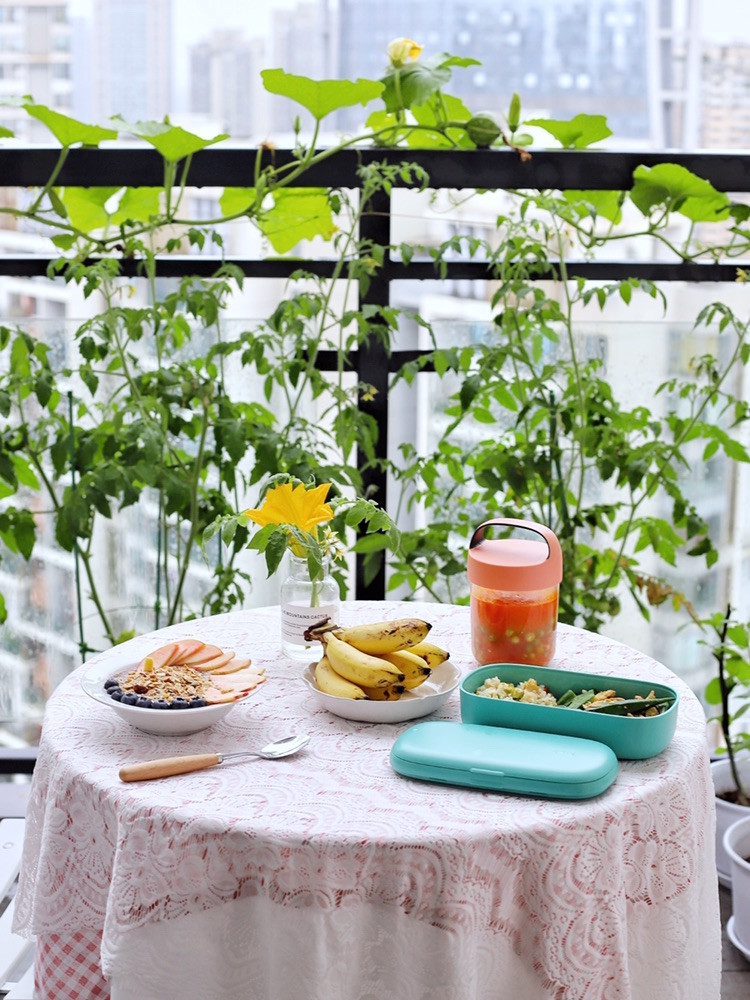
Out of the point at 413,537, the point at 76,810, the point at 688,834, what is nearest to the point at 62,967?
the point at 76,810

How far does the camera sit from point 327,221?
2.26m

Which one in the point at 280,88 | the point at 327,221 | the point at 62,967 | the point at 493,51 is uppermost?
the point at 493,51

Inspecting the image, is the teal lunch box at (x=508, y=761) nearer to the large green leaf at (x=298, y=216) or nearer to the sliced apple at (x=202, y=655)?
the sliced apple at (x=202, y=655)

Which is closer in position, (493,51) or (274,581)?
(274,581)

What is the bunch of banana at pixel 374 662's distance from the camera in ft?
4.35

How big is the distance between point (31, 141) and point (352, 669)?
1334 millimetres

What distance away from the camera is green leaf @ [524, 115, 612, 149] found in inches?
86.7

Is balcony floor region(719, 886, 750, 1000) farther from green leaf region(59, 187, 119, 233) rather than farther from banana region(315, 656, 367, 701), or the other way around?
green leaf region(59, 187, 119, 233)

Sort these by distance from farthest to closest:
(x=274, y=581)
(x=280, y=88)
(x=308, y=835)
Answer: (x=274, y=581)
(x=280, y=88)
(x=308, y=835)

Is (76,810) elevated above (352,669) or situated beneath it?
situated beneath

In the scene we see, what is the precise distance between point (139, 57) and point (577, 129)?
69.1 feet

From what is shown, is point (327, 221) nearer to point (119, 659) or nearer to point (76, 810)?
point (119, 659)

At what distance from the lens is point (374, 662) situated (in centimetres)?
133

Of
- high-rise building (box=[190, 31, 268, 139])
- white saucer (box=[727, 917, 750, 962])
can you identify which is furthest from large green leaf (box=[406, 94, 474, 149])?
high-rise building (box=[190, 31, 268, 139])
